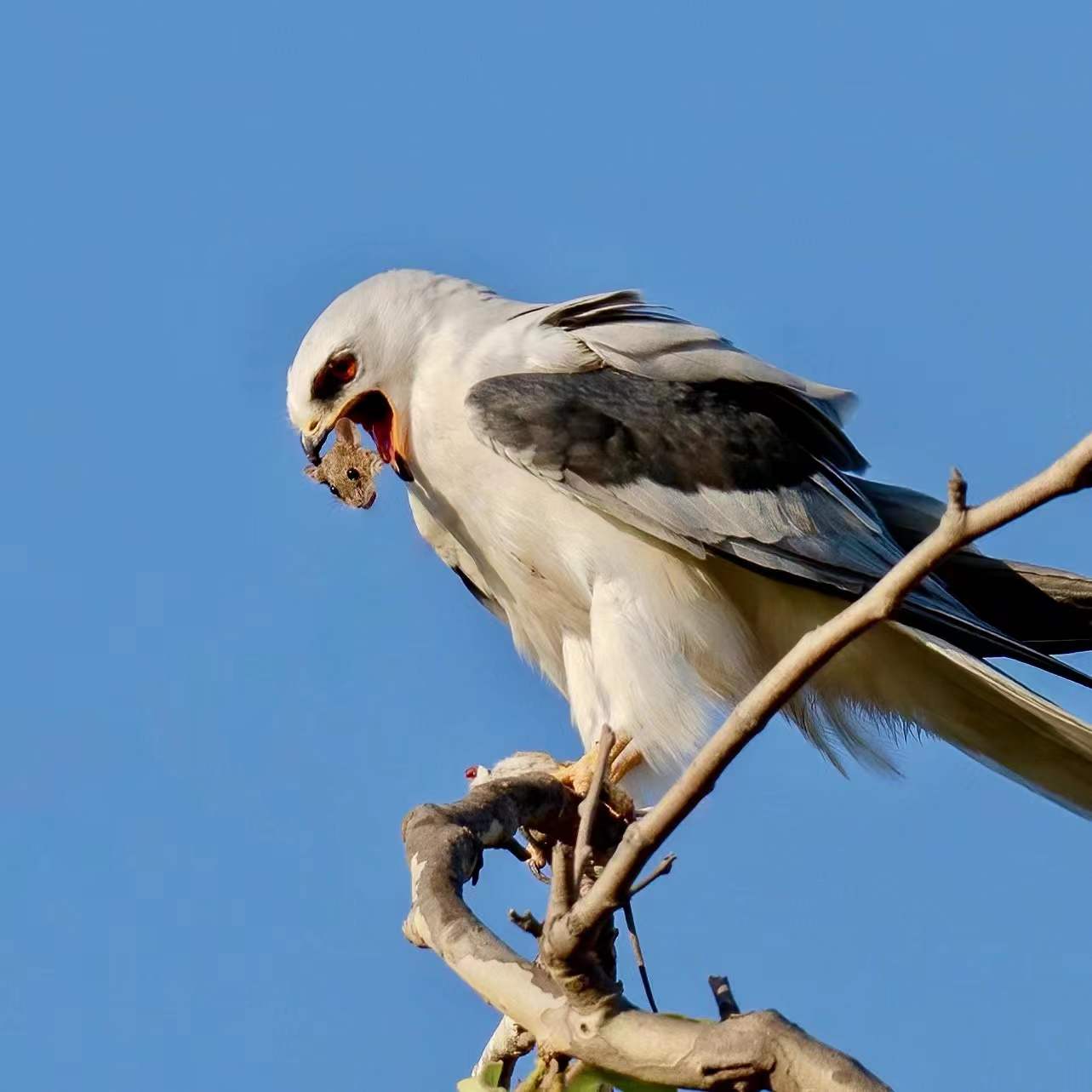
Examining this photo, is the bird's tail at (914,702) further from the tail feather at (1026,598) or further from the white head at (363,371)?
the white head at (363,371)

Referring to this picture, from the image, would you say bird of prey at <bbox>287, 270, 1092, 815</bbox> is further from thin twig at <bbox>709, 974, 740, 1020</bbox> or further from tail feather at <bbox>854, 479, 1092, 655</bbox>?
thin twig at <bbox>709, 974, 740, 1020</bbox>

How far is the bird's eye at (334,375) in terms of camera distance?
18.0ft

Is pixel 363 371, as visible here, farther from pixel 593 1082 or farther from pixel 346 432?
pixel 593 1082

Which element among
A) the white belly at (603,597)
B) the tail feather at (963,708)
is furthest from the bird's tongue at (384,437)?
the tail feather at (963,708)

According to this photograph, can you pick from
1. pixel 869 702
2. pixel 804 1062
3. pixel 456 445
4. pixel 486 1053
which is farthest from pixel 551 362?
pixel 804 1062

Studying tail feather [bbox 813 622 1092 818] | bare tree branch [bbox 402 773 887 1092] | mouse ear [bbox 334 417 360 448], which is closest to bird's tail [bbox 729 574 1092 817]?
tail feather [bbox 813 622 1092 818]

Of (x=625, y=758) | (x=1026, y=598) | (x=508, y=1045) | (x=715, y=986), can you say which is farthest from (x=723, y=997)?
(x=1026, y=598)

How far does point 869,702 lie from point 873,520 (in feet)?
1.92

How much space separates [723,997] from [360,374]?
2971mm

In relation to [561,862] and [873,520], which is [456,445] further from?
[561,862]

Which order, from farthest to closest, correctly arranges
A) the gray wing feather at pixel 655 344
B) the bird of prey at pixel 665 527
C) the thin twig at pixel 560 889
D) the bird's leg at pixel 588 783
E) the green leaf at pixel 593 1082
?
the gray wing feather at pixel 655 344
the bird of prey at pixel 665 527
the bird's leg at pixel 588 783
the thin twig at pixel 560 889
the green leaf at pixel 593 1082

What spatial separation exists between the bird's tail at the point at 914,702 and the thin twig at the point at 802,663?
2.45m

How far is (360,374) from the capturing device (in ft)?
18.0

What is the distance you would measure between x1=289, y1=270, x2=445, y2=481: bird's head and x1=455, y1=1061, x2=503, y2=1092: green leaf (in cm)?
278
